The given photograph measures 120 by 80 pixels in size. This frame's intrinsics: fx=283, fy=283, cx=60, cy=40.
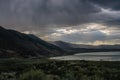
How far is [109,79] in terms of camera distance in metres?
35.7

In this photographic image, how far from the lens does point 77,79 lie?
29469 mm

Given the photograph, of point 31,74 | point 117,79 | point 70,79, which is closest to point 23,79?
point 31,74

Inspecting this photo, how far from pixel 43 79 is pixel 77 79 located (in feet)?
14.8

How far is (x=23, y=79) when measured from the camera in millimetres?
27703

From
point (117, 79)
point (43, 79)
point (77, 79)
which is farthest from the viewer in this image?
point (117, 79)

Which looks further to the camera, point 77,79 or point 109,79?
point 109,79

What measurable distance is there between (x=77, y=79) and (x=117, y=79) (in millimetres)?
6888

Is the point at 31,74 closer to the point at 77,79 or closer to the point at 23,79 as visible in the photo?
the point at 23,79

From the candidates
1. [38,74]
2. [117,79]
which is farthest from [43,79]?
[117,79]

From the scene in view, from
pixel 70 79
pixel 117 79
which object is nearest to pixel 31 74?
pixel 70 79

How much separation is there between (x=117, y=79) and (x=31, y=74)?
1163cm

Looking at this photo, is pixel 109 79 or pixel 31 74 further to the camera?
pixel 109 79

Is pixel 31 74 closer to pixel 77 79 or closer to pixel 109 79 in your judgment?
pixel 77 79

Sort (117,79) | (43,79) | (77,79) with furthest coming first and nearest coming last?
(117,79)
(77,79)
(43,79)
